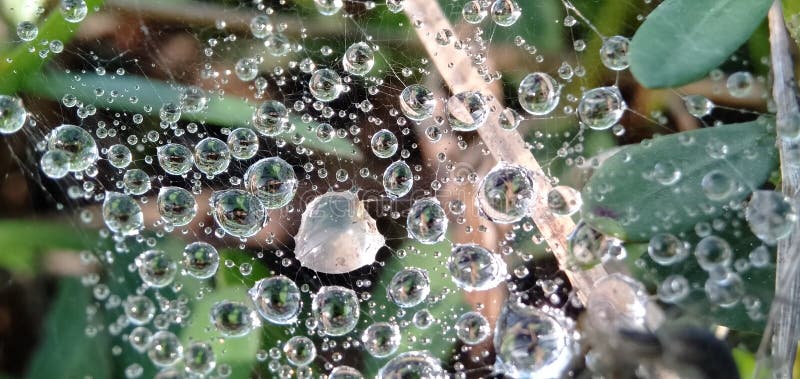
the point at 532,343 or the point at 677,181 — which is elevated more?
the point at 677,181

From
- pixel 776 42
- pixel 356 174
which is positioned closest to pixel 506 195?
pixel 356 174

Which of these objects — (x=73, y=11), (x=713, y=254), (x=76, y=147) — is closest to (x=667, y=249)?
(x=713, y=254)

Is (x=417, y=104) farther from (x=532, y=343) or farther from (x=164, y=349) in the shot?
(x=164, y=349)

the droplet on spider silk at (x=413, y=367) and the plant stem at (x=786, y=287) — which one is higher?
the plant stem at (x=786, y=287)

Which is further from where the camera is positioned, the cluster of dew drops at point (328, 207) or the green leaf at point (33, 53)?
the green leaf at point (33, 53)

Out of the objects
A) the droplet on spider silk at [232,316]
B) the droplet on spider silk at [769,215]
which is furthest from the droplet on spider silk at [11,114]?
the droplet on spider silk at [769,215]

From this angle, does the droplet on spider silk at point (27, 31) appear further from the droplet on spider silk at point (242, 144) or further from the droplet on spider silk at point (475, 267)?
the droplet on spider silk at point (475, 267)

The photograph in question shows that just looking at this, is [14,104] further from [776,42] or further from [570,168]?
[776,42]
